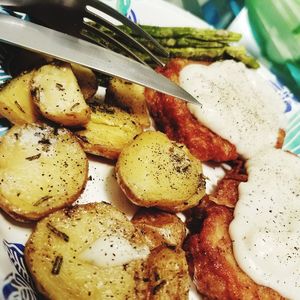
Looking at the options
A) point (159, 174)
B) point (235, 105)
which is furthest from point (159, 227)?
point (235, 105)

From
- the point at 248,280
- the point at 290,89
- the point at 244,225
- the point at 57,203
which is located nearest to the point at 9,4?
the point at 57,203

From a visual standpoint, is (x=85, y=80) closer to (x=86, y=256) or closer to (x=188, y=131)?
(x=188, y=131)

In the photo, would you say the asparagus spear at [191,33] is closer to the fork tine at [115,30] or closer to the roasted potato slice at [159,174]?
the fork tine at [115,30]

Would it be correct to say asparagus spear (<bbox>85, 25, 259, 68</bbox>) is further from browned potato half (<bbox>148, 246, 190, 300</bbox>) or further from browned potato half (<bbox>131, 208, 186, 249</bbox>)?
browned potato half (<bbox>148, 246, 190, 300</bbox>)

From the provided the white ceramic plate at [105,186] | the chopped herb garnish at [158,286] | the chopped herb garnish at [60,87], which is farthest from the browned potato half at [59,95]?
the chopped herb garnish at [158,286]

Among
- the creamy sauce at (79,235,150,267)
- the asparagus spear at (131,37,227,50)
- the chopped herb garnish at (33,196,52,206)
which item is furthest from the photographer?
the asparagus spear at (131,37,227,50)

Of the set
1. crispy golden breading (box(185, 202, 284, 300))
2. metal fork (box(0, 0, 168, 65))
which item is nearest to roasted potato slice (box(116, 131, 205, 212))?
crispy golden breading (box(185, 202, 284, 300))

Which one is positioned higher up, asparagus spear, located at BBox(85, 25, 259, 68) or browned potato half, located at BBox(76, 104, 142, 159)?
asparagus spear, located at BBox(85, 25, 259, 68)
